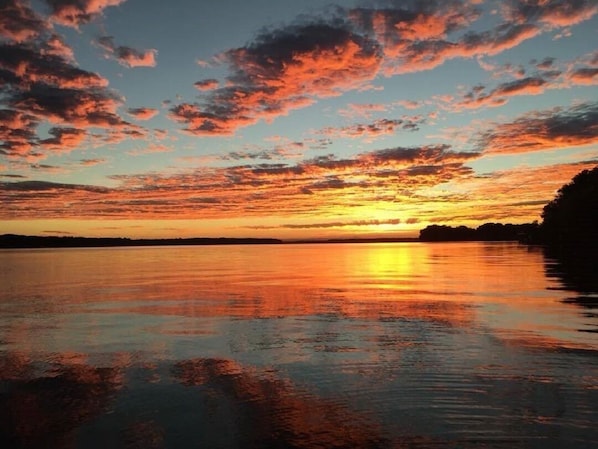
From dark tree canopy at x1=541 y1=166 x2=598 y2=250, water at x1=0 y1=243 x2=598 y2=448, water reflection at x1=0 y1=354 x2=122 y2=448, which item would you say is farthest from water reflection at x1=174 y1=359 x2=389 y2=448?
dark tree canopy at x1=541 y1=166 x2=598 y2=250

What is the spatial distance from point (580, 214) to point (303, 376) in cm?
10904

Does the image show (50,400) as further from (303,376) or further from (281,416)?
(303,376)

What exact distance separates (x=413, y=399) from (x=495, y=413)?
164cm

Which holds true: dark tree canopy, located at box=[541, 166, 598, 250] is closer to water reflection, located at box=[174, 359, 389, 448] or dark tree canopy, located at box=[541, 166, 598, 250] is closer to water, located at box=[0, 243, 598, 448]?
water, located at box=[0, 243, 598, 448]

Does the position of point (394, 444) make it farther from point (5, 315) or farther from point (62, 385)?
point (5, 315)

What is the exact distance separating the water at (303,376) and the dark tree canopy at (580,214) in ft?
282

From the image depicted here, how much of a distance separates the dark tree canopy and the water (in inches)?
3380

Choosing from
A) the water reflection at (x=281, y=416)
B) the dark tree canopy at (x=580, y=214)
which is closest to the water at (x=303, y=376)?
the water reflection at (x=281, y=416)

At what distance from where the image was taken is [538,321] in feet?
67.0

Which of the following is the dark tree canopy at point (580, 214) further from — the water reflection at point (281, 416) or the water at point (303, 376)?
the water reflection at point (281, 416)

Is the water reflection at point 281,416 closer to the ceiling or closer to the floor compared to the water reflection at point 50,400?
closer to the ceiling

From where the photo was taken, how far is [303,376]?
41.6 feet

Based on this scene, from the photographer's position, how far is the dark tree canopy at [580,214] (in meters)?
102

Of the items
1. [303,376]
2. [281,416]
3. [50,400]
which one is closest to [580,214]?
[303,376]
